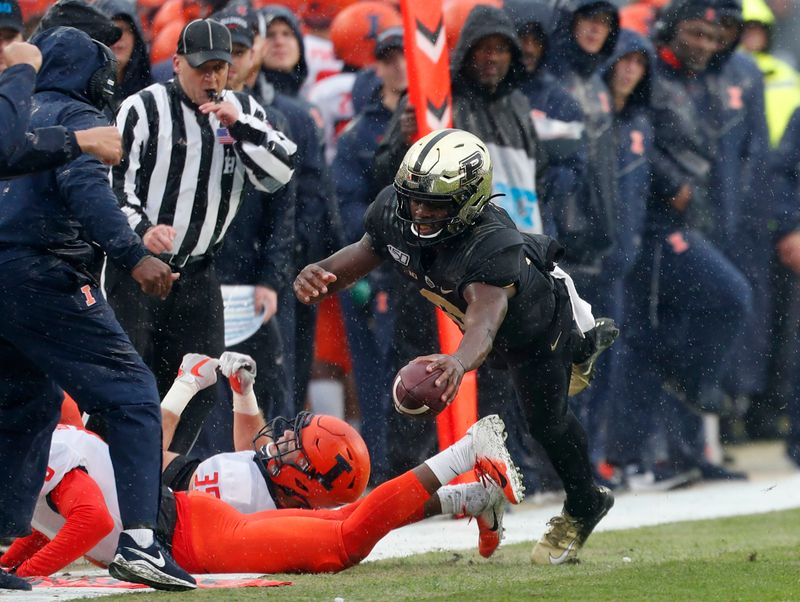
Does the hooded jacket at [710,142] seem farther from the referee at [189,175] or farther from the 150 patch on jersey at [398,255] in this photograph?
the 150 patch on jersey at [398,255]

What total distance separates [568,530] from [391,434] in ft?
6.82

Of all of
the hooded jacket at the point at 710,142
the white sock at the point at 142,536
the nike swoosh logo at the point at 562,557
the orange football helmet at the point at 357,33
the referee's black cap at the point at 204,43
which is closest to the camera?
the white sock at the point at 142,536

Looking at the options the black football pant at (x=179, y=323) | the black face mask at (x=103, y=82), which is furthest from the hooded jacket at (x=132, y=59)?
the black face mask at (x=103, y=82)

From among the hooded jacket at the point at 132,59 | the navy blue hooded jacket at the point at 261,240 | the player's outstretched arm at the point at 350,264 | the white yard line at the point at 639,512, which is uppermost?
the hooded jacket at the point at 132,59

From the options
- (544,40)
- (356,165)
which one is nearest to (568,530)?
(356,165)

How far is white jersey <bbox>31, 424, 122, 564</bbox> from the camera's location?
5957 millimetres

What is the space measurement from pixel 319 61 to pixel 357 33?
1.74 feet

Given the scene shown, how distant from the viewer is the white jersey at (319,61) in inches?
412

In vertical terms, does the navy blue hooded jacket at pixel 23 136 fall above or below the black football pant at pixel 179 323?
above

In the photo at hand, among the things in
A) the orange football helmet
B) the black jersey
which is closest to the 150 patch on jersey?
the black jersey

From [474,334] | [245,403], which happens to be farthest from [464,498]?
[245,403]

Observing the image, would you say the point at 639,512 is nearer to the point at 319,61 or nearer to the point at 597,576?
the point at 597,576

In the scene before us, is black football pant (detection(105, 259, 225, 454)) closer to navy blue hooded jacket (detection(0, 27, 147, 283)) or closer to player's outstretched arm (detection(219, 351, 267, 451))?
player's outstretched arm (detection(219, 351, 267, 451))

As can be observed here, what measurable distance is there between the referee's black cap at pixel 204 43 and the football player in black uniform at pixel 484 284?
1264 millimetres
